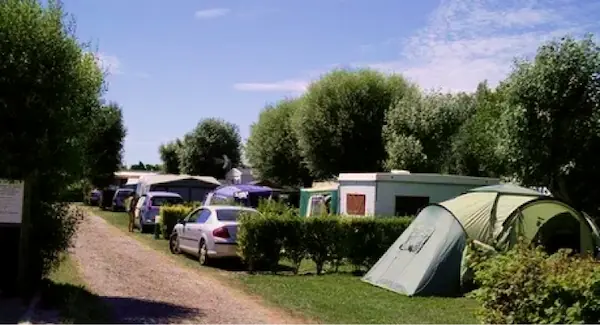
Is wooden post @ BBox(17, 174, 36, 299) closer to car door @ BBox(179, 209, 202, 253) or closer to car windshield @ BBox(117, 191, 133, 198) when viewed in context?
car door @ BBox(179, 209, 202, 253)

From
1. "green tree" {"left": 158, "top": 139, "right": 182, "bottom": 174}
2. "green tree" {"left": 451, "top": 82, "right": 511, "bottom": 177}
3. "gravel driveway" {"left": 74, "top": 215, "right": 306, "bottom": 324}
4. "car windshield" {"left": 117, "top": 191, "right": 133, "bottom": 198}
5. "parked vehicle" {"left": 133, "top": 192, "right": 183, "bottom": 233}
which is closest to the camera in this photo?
"gravel driveway" {"left": 74, "top": 215, "right": 306, "bottom": 324}

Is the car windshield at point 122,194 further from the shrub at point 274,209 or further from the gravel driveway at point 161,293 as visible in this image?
the shrub at point 274,209

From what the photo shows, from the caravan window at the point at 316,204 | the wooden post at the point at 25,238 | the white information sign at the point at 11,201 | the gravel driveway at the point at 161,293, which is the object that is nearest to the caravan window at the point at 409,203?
the caravan window at the point at 316,204

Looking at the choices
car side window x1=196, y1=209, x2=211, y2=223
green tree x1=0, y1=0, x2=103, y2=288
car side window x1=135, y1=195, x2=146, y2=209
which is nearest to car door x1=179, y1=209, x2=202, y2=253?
car side window x1=196, y1=209, x2=211, y2=223

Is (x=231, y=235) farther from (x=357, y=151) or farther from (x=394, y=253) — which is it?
(x=357, y=151)

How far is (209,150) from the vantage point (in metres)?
58.5

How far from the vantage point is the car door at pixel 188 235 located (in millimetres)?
16858

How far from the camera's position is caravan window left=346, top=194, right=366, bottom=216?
20.5 metres

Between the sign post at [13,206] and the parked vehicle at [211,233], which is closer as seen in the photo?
the sign post at [13,206]

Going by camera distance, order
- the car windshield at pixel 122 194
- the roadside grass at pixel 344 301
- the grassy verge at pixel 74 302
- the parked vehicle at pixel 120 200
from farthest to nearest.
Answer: the car windshield at pixel 122 194
the parked vehicle at pixel 120 200
the roadside grass at pixel 344 301
the grassy verge at pixel 74 302

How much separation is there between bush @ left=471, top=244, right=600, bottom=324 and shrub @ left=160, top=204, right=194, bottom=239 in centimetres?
1580

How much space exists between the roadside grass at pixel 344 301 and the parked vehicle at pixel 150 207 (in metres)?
12.2

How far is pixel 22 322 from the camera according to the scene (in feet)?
25.8

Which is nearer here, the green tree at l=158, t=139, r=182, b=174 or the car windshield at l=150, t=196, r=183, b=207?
the car windshield at l=150, t=196, r=183, b=207
